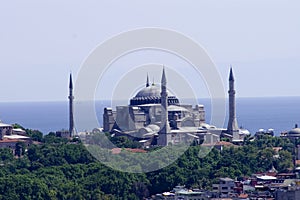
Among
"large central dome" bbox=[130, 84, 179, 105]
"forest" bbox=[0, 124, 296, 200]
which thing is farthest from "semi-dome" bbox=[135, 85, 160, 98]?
"forest" bbox=[0, 124, 296, 200]

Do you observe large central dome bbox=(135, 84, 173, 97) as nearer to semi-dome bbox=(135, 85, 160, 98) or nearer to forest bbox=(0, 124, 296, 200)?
semi-dome bbox=(135, 85, 160, 98)

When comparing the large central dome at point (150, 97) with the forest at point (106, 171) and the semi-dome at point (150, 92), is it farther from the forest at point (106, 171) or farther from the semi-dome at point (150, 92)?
the forest at point (106, 171)

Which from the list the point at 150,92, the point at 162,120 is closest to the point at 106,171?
the point at 162,120

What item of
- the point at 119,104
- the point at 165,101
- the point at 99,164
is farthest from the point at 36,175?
the point at 119,104

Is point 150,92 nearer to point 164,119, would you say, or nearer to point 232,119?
point 164,119

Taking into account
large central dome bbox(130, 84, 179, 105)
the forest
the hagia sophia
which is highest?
large central dome bbox(130, 84, 179, 105)

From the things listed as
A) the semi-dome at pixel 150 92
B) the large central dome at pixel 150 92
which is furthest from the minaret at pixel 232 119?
the semi-dome at pixel 150 92
